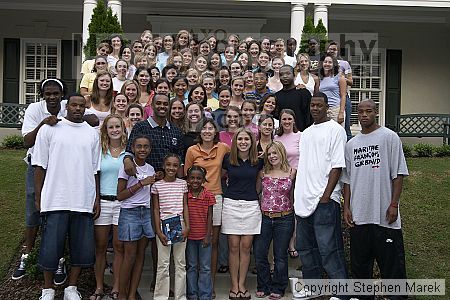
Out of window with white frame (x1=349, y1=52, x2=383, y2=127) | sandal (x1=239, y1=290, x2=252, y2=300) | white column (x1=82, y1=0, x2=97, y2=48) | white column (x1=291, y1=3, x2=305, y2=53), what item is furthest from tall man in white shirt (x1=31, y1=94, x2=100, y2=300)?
window with white frame (x1=349, y1=52, x2=383, y2=127)

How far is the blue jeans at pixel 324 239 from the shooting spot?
18.8 feet

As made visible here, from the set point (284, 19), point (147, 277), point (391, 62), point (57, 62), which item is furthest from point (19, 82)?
point (147, 277)

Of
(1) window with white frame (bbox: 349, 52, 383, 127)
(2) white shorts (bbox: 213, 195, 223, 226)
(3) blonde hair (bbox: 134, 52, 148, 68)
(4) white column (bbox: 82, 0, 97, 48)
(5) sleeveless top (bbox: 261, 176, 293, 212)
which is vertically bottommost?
(2) white shorts (bbox: 213, 195, 223, 226)

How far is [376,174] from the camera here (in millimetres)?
5527

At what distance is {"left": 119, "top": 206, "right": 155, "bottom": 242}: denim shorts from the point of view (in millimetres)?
5621

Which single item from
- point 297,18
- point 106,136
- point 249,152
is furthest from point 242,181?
point 297,18

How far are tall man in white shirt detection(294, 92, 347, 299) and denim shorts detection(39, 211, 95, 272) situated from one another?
2024mm

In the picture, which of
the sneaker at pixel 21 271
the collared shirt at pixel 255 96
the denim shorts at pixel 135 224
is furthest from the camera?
the collared shirt at pixel 255 96

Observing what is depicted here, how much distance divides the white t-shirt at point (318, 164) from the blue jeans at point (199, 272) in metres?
1.02

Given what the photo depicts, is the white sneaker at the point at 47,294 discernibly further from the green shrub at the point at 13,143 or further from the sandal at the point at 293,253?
the green shrub at the point at 13,143

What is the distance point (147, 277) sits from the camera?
6383mm

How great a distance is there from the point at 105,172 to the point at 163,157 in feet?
1.96

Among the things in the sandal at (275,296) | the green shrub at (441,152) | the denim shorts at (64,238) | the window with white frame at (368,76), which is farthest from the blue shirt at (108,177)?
the window with white frame at (368,76)

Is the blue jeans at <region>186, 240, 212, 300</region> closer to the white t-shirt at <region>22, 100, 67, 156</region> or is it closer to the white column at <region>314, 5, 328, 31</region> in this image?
the white t-shirt at <region>22, 100, 67, 156</region>
